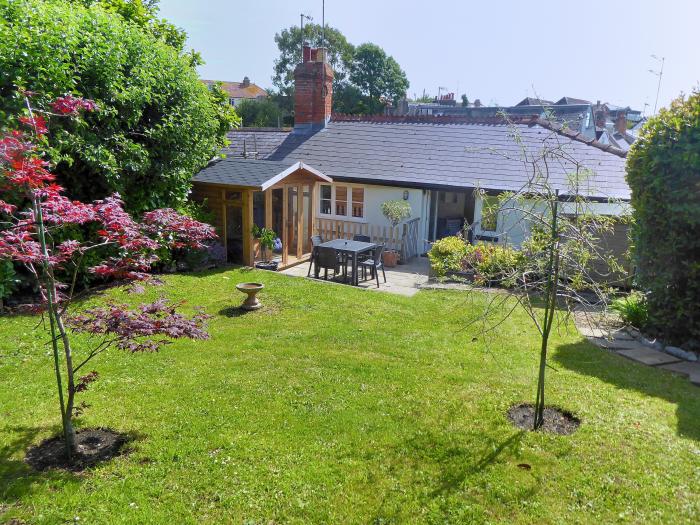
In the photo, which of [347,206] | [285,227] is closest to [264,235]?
[285,227]

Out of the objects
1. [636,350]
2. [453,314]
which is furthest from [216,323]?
[636,350]

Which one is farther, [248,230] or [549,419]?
[248,230]

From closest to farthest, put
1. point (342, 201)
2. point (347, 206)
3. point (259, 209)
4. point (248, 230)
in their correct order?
point (248, 230) < point (259, 209) < point (347, 206) < point (342, 201)

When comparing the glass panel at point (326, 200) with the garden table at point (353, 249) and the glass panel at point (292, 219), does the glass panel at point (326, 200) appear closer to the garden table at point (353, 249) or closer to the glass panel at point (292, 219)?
the glass panel at point (292, 219)

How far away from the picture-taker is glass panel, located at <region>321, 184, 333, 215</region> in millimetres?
18531

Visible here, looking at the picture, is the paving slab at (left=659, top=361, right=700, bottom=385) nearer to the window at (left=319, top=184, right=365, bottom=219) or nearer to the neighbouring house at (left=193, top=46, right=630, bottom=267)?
the neighbouring house at (left=193, top=46, right=630, bottom=267)

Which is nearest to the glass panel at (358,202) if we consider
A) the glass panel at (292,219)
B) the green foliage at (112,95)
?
the glass panel at (292,219)

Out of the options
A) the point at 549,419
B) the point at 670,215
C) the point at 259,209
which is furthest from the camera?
the point at 259,209

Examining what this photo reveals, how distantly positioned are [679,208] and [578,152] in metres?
9.02

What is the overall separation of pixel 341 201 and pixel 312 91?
575cm

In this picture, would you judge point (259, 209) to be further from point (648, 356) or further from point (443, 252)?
point (648, 356)

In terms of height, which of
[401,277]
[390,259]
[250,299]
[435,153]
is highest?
Result: [435,153]

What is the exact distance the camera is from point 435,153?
18250 millimetres

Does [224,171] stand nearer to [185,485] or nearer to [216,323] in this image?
[216,323]
